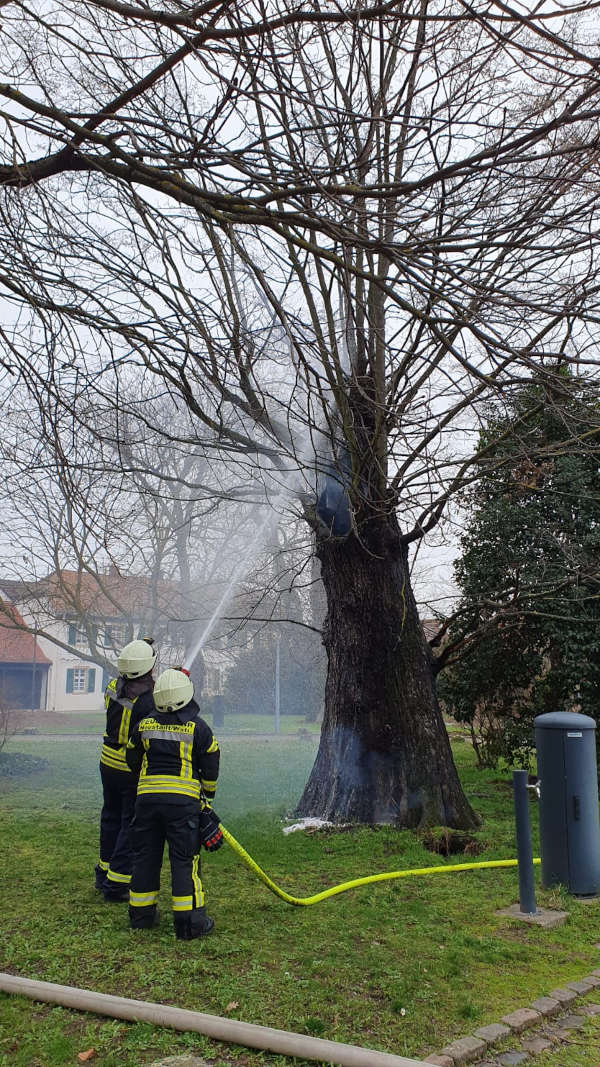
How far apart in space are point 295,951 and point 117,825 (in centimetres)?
188

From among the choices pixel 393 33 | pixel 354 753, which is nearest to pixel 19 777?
pixel 354 753

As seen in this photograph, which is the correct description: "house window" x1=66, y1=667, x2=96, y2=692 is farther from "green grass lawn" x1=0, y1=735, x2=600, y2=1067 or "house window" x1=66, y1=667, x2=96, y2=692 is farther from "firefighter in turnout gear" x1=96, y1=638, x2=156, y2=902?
"firefighter in turnout gear" x1=96, y1=638, x2=156, y2=902

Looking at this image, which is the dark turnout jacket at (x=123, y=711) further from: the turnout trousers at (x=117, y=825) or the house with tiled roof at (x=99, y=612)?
the house with tiled roof at (x=99, y=612)

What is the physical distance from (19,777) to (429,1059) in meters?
11.9

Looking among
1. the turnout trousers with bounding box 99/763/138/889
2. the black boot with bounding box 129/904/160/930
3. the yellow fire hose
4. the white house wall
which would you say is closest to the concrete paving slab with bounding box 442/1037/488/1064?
the yellow fire hose

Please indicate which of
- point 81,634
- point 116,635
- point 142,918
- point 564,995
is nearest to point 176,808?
point 142,918

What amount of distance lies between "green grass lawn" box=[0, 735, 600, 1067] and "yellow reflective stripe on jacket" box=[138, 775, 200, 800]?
0.82 metres

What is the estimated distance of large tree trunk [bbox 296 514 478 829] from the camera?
335 inches

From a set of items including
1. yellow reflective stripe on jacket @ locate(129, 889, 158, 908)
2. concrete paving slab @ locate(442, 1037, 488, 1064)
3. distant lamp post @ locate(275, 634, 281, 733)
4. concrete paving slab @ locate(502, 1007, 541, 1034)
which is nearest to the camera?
concrete paving slab @ locate(442, 1037, 488, 1064)

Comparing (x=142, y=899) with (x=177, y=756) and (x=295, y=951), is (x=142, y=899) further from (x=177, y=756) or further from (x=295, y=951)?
(x=295, y=951)

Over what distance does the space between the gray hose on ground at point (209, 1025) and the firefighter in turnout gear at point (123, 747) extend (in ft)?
5.28

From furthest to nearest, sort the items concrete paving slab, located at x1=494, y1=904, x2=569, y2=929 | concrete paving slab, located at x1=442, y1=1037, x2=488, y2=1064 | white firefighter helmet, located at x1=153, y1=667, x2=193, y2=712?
concrete paving slab, located at x1=494, y1=904, x2=569, y2=929 → white firefighter helmet, located at x1=153, y1=667, x2=193, y2=712 → concrete paving slab, located at x1=442, y1=1037, x2=488, y2=1064

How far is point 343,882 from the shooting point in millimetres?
6375

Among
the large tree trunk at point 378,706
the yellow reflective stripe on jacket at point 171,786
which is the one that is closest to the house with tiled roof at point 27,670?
the large tree trunk at point 378,706
